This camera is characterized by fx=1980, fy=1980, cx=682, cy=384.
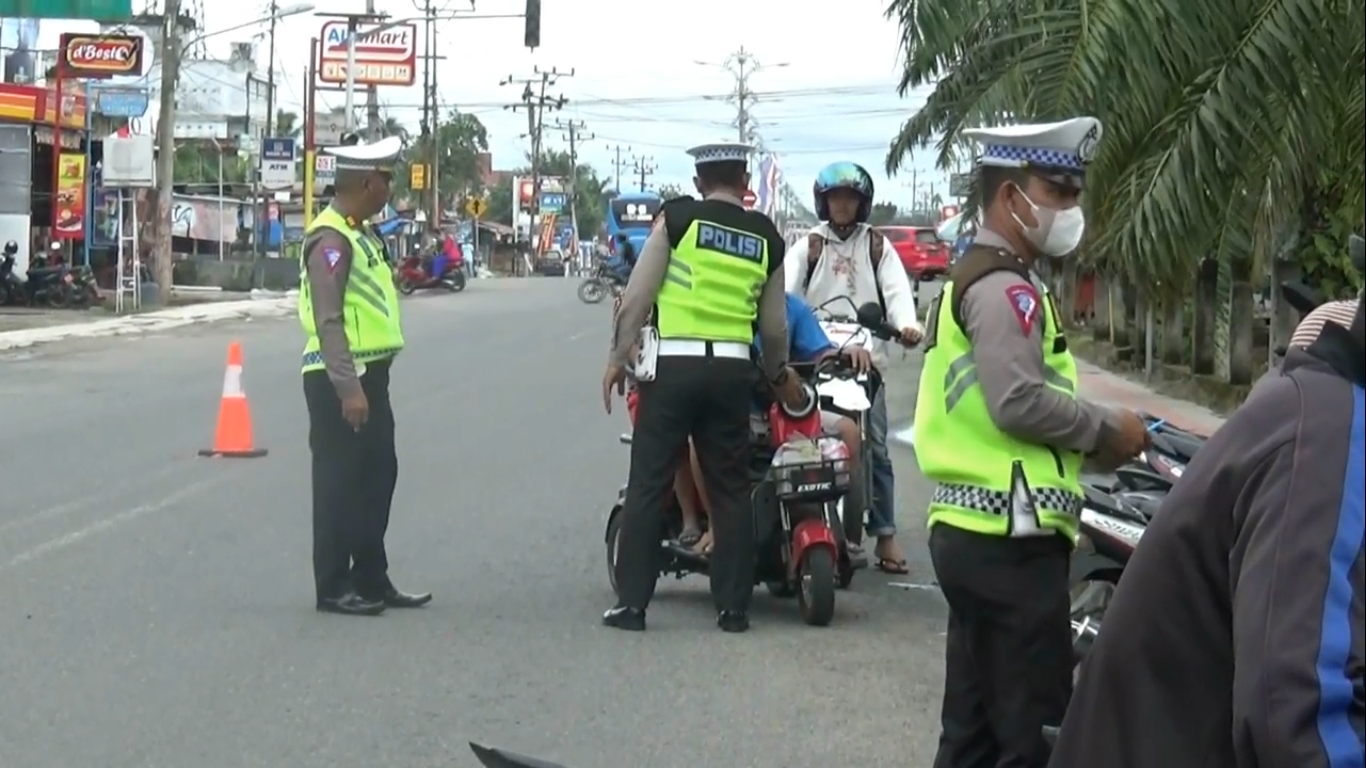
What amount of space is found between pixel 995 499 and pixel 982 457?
0.36 ft

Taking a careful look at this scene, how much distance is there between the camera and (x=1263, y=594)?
2156mm

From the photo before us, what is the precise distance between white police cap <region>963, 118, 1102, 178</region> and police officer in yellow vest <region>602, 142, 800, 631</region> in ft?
10.2

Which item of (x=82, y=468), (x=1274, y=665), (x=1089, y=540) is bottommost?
(x=82, y=468)

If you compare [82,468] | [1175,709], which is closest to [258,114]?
[82,468]

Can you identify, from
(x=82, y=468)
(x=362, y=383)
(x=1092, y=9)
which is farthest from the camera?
(x=82, y=468)

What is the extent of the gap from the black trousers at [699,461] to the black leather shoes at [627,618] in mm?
34

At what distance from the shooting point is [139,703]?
668 cm

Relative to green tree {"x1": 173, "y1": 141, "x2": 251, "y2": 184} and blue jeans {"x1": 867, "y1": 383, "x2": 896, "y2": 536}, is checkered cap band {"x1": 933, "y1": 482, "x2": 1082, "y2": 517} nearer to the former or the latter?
blue jeans {"x1": 867, "y1": 383, "x2": 896, "y2": 536}

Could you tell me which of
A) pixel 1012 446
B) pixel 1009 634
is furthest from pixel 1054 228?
pixel 1009 634

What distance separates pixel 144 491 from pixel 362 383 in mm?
4423

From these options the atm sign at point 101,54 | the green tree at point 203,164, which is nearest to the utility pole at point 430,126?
the green tree at point 203,164

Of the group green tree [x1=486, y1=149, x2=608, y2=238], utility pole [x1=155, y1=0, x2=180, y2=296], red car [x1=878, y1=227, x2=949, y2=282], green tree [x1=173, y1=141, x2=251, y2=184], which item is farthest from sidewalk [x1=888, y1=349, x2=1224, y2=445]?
green tree [x1=486, y1=149, x2=608, y2=238]

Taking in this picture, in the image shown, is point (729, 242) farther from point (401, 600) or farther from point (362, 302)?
point (401, 600)

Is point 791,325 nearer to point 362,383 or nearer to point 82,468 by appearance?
point 362,383
